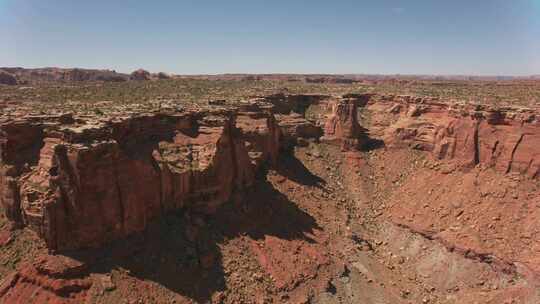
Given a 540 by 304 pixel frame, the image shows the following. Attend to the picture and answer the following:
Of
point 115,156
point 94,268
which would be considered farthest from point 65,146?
point 94,268

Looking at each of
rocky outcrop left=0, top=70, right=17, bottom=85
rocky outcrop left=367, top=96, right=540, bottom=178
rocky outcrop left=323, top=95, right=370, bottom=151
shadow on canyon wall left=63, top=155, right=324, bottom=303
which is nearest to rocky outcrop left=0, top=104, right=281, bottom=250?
shadow on canyon wall left=63, top=155, right=324, bottom=303

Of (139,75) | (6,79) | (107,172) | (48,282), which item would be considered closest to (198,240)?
(107,172)

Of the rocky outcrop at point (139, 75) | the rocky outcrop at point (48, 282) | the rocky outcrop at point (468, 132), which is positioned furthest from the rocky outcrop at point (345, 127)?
the rocky outcrop at point (139, 75)

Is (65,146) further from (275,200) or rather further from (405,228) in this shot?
(405,228)

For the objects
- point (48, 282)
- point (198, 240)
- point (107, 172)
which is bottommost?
point (198, 240)

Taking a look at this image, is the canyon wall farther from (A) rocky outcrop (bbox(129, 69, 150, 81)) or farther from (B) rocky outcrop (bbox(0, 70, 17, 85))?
(A) rocky outcrop (bbox(129, 69, 150, 81))

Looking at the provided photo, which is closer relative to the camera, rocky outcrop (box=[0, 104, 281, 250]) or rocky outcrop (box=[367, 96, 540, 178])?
rocky outcrop (box=[0, 104, 281, 250])

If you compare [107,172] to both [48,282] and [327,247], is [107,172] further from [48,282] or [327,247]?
[327,247]

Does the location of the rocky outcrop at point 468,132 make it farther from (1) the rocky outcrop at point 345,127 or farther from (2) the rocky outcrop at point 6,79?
(2) the rocky outcrop at point 6,79
